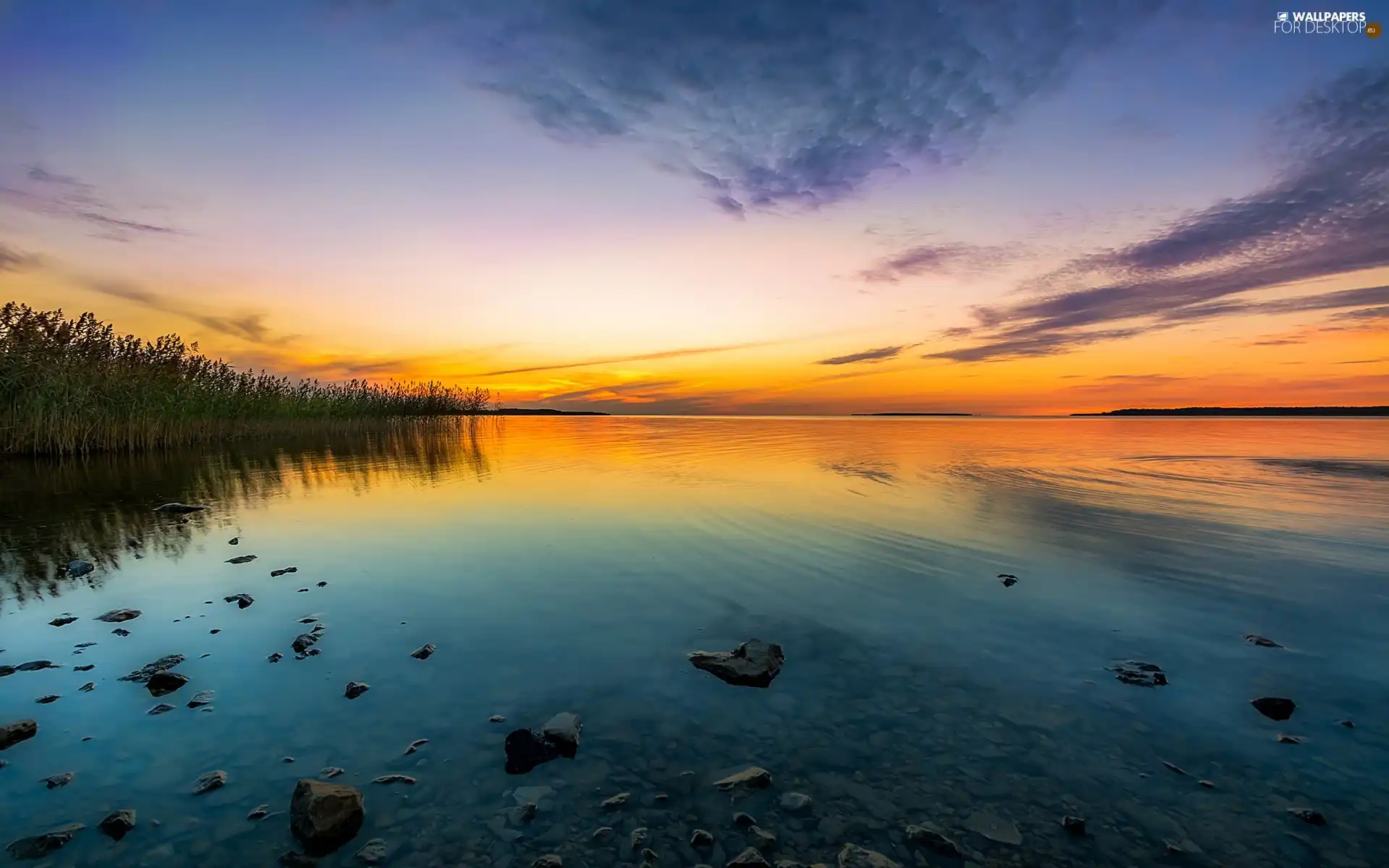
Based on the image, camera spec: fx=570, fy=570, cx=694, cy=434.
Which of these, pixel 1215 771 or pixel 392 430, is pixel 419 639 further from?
pixel 392 430

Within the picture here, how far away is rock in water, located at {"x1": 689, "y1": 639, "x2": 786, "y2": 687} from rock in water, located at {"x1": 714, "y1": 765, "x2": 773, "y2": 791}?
1773mm

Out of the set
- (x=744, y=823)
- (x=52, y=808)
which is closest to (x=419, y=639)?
(x=52, y=808)

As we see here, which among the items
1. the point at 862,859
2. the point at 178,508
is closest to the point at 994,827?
the point at 862,859

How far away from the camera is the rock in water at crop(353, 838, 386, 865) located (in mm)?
4117

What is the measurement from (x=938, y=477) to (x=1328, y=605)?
54.0 ft

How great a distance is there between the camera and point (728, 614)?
9250 mm

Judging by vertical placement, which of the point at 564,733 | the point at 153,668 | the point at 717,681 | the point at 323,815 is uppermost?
the point at 323,815

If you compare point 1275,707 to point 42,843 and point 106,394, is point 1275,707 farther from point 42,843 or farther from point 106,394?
point 106,394

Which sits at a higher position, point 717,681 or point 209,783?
point 209,783

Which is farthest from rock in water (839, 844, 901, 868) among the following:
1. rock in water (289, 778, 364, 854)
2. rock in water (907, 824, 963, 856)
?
rock in water (289, 778, 364, 854)

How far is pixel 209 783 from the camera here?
16.1 ft

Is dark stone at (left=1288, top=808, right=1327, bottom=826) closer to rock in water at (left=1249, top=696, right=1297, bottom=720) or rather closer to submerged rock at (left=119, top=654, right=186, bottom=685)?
rock in water at (left=1249, top=696, right=1297, bottom=720)

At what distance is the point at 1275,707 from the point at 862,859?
553 centimetres

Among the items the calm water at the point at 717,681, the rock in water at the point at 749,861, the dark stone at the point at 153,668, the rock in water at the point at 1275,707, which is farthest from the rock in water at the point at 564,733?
the rock in water at the point at 1275,707
